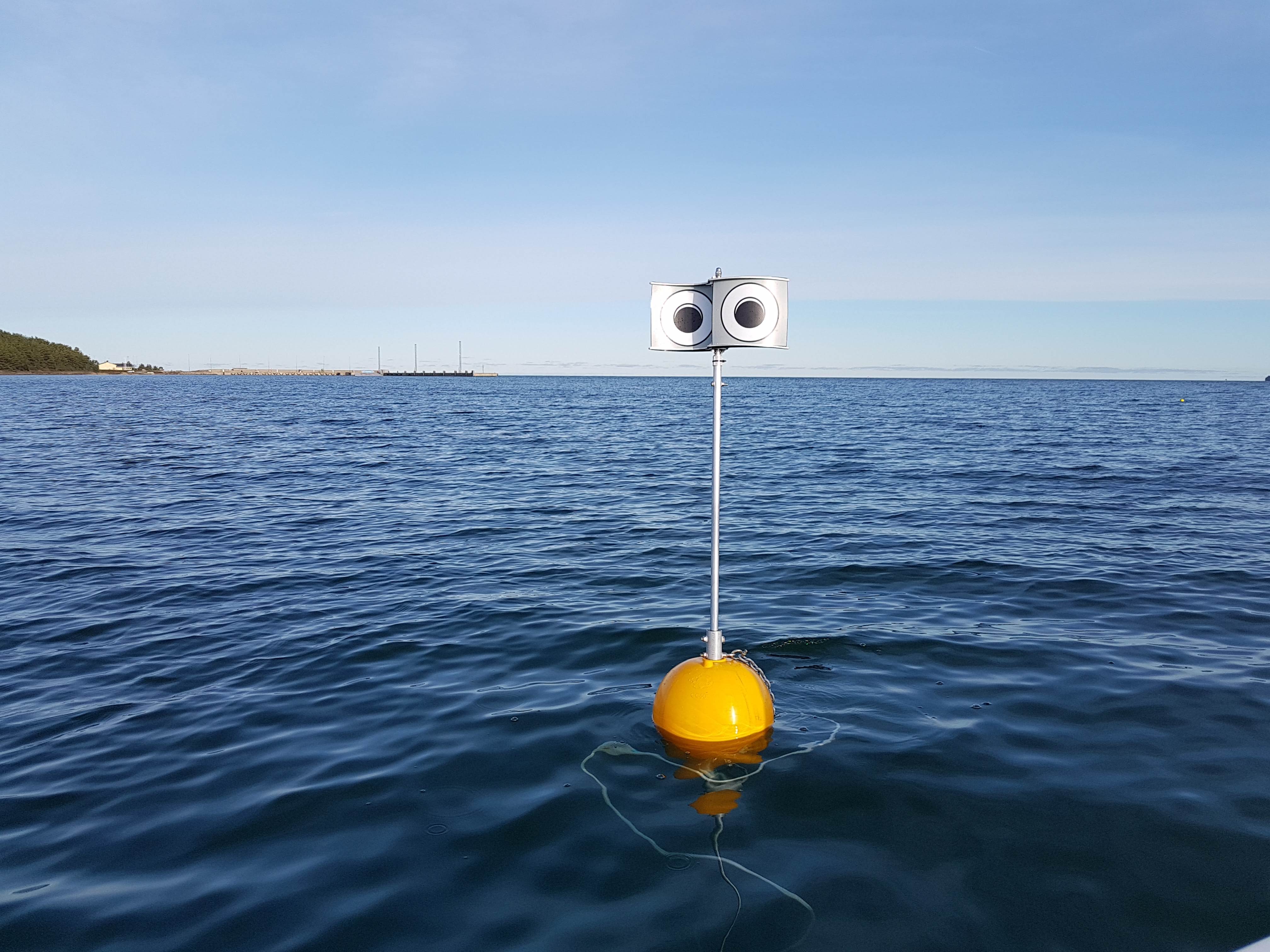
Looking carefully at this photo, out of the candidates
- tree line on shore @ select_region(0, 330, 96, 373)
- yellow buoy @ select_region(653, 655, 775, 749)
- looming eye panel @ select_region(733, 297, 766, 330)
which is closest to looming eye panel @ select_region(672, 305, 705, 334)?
looming eye panel @ select_region(733, 297, 766, 330)

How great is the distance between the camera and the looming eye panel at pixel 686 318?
6.17m

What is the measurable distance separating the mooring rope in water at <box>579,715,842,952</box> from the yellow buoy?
0.25 meters

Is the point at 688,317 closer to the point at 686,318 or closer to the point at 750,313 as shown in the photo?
the point at 686,318

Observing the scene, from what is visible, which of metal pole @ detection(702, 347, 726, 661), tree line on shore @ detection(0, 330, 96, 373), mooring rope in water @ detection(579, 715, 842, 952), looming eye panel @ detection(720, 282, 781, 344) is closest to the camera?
mooring rope in water @ detection(579, 715, 842, 952)

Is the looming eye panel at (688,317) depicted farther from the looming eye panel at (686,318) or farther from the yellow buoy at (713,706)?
the yellow buoy at (713,706)

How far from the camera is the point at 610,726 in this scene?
6.60 meters

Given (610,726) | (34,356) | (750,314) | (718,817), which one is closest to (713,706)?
(718,817)

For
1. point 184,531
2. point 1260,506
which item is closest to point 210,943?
point 184,531

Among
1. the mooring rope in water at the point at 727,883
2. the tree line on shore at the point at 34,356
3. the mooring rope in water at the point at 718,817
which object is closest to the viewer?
the mooring rope in water at the point at 727,883

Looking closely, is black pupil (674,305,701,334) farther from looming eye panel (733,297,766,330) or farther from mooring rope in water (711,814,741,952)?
mooring rope in water (711,814,741,952)

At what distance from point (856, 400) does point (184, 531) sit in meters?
88.3

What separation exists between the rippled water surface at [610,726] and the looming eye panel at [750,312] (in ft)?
10.9

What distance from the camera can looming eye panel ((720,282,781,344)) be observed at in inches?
231

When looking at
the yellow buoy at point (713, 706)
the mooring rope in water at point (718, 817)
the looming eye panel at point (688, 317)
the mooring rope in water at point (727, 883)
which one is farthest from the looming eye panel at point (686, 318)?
the mooring rope in water at point (727, 883)
